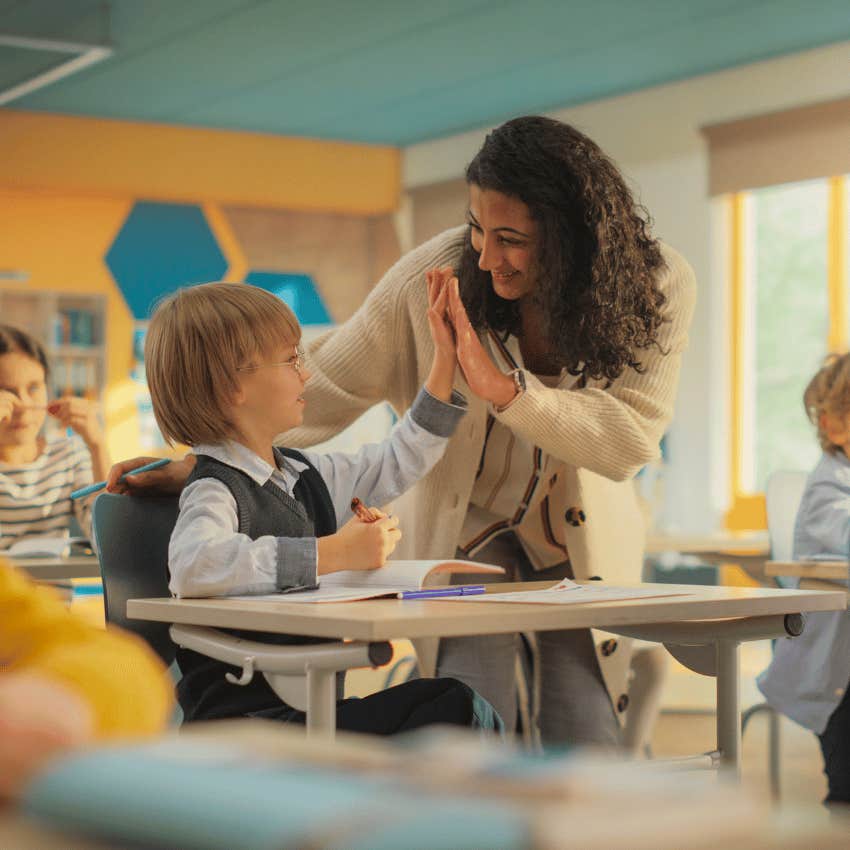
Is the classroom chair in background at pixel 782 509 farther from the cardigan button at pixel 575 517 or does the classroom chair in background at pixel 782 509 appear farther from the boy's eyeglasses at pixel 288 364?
the boy's eyeglasses at pixel 288 364

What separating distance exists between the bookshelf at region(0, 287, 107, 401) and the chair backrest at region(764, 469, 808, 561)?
687 centimetres

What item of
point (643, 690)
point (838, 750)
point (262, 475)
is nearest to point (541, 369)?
point (262, 475)

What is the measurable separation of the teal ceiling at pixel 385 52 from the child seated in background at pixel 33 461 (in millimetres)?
3813

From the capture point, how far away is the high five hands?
1.99 metres

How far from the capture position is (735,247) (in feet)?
26.8

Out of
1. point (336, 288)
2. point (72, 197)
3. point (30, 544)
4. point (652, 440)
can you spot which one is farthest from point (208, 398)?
point (336, 288)

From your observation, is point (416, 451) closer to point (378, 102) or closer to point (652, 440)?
point (652, 440)

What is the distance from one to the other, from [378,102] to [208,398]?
7238 mm

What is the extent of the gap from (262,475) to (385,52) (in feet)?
20.1

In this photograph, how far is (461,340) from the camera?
203cm

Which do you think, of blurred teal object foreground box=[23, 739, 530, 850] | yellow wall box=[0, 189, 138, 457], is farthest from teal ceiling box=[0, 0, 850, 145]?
blurred teal object foreground box=[23, 739, 530, 850]

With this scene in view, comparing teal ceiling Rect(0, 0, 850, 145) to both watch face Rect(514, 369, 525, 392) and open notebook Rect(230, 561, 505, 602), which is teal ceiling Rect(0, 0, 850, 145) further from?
open notebook Rect(230, 561, 505, 602)

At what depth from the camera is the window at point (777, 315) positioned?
7.77 m

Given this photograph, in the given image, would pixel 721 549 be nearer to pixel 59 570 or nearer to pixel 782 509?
pixel 782 509
